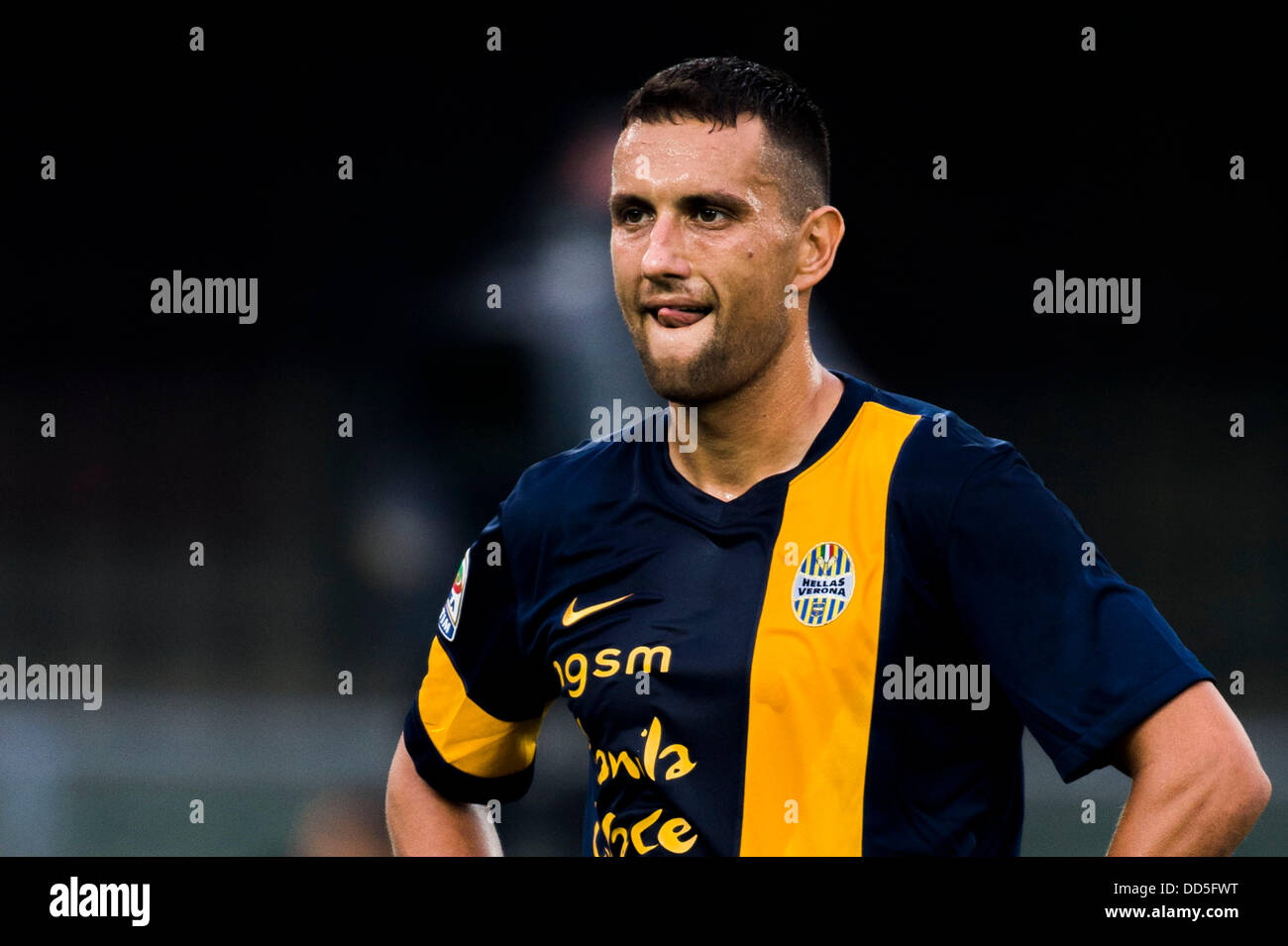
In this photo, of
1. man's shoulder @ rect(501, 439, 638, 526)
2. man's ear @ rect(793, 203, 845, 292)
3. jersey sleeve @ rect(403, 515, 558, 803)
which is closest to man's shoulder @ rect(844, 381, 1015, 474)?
man's ear @ rect(793, 203, 845, 292)

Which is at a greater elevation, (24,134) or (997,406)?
(24,134)

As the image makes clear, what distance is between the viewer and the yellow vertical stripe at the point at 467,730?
8.91ft

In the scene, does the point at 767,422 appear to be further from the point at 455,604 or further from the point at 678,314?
the point at 455,604

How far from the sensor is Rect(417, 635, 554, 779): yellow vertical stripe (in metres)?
2.71

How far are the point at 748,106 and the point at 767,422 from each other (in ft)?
1.71

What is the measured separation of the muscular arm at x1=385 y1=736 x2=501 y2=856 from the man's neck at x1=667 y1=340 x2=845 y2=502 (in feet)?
2.76

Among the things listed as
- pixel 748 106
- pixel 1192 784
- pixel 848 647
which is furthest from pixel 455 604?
pixel 1192 784

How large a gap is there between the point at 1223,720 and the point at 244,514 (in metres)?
6.98

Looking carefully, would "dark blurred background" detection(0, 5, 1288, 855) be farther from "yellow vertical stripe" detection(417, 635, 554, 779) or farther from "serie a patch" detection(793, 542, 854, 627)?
"serie a patch" detection(793, 542, 854, 627)

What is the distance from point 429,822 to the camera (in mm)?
2762

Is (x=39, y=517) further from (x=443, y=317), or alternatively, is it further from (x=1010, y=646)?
(x=1010, y=646)

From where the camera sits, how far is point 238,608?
822 centimetres

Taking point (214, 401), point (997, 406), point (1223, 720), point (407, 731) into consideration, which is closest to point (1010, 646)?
point (1223, 720)

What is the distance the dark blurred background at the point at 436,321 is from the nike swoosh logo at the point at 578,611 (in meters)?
5.06
